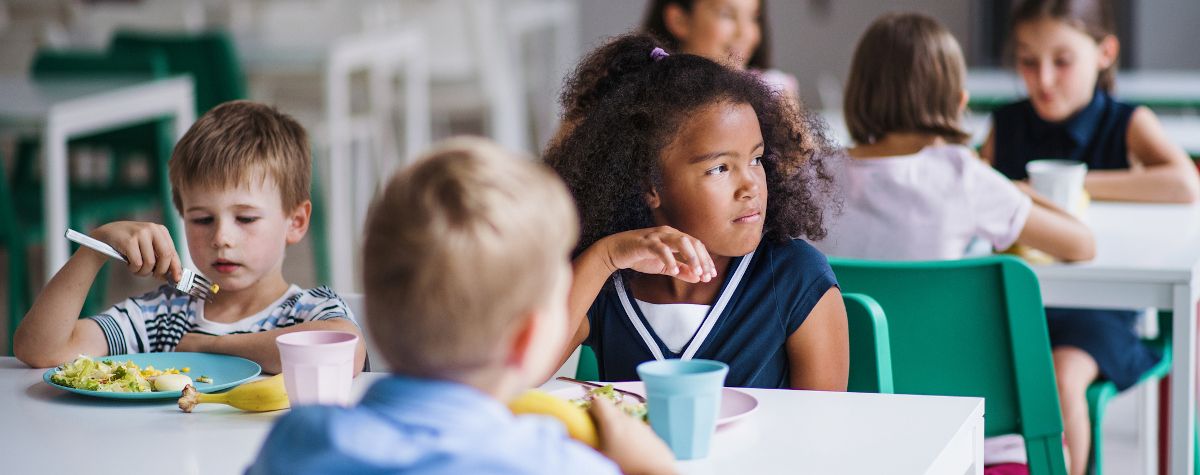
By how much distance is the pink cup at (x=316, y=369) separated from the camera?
119 centimetres

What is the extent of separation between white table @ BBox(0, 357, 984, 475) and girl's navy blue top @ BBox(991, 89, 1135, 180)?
166cm

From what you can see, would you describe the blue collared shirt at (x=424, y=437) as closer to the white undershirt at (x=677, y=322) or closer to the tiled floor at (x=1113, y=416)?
the white undershirt at (x=677, y=322)

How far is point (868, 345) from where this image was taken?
1.63 metres

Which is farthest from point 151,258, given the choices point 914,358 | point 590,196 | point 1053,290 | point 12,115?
point 12,115

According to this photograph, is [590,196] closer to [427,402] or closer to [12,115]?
[427,402]

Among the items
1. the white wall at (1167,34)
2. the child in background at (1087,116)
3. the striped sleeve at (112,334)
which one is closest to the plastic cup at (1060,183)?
the child in background at (1087,116)

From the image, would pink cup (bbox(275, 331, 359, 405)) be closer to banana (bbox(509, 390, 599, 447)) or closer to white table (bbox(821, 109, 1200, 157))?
banana (bbox(509, 390, 599, 447))

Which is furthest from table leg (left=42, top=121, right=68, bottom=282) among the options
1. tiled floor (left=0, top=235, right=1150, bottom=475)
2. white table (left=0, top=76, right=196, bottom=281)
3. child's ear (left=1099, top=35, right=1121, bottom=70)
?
child's ear (left=1099, top=35, right=1121, bottom=70)

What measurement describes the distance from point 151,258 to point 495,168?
85 cm

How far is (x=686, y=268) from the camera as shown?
4.66 ft

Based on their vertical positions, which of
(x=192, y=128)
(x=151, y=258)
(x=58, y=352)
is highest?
(x=192, y=128)

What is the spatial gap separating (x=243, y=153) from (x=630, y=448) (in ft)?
2.67

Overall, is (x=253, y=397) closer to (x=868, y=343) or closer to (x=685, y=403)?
(x=685, y=403)

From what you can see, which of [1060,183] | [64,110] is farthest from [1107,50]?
[64,110]
